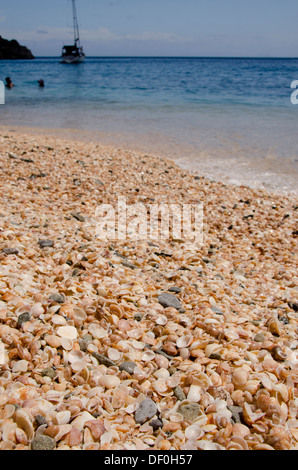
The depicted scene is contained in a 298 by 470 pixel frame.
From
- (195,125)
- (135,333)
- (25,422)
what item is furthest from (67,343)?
(195,125)

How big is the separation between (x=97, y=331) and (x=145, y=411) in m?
0.78

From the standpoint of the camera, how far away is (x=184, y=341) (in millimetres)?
2676

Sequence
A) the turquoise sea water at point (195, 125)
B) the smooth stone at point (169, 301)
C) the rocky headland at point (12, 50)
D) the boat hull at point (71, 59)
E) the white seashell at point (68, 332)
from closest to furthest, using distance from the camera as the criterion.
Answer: the white seashell at point (68, 332) < the smooth stone at point (169, 301) < the turquoise sea water at point (195, 125) < the boat hull at point (71, 59) < the rocky headland at point (12, 50)

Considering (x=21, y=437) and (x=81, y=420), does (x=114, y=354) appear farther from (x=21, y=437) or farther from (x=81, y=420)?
(x=21, y=437)

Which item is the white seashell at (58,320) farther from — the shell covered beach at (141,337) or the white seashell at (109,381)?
the white seashell at (109,381)

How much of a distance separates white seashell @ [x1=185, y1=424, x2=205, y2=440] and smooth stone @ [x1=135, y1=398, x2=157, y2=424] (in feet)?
0.73

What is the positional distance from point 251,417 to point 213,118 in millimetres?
15823

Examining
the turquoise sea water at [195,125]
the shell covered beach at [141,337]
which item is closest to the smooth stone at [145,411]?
the shell covered beach at [141,337]

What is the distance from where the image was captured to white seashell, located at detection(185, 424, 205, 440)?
77.4 inches

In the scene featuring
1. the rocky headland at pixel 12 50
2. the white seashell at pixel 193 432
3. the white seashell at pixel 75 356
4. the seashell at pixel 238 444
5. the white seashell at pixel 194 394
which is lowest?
the seashell at pixel 238 444

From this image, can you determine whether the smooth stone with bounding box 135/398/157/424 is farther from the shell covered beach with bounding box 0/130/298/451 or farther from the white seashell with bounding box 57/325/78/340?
the white seashell with bounding box 57/325/78/340

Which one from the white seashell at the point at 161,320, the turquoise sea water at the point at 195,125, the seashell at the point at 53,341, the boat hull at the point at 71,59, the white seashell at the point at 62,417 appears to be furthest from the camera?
the boat hull at the point at 71,59

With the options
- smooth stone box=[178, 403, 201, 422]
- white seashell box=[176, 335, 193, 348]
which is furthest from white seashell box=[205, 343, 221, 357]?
smooth stone box=[178, 403, 201, 422]

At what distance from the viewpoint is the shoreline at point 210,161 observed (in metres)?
8.16
